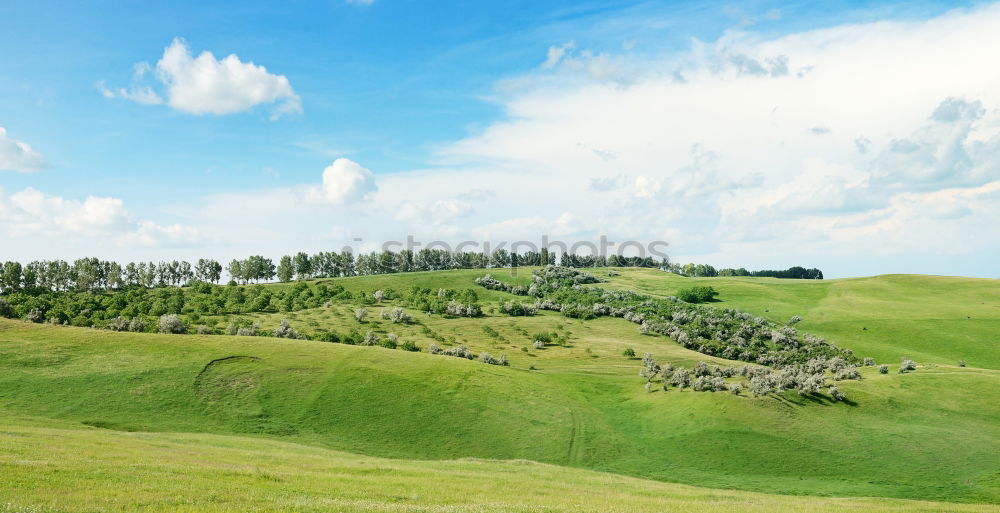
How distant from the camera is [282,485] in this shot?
28.1 meters

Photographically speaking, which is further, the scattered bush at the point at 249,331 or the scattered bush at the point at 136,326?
the scattered bush at the point at 249,331

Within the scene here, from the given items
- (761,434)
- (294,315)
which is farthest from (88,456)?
(294,315)

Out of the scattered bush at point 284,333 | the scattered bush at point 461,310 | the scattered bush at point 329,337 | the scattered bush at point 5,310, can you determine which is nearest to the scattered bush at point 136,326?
the scattered bush at point 5,310

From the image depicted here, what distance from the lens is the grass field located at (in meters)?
29.1

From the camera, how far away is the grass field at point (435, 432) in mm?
29062

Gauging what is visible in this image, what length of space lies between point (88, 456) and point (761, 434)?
55.7m

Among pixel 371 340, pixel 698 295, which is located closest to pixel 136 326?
pixel 371 340

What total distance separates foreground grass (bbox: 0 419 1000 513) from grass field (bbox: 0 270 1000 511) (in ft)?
0.72

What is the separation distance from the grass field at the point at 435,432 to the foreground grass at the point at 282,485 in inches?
8.7

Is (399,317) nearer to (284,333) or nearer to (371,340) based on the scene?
(371,340)

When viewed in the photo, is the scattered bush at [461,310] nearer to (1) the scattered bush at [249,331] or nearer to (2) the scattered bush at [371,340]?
(2) the scattered bush at [371,340]

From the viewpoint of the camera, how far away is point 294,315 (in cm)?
12825

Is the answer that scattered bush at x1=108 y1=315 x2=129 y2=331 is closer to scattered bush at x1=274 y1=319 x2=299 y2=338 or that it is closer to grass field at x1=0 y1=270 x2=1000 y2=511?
grass field at x1=0 y1=270 x2=1000 y2=511

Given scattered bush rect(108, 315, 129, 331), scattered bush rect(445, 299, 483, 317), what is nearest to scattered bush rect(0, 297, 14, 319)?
scattered bush rect(108, 315, 129, 331)
